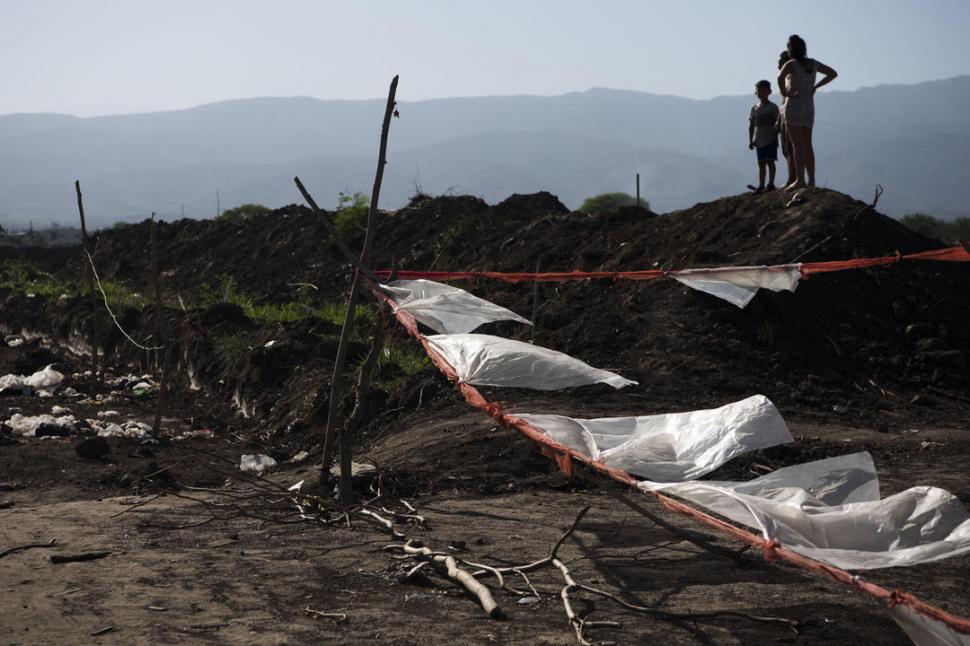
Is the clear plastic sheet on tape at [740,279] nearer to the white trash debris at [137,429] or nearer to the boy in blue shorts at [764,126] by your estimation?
the white trash debris at [137,429]

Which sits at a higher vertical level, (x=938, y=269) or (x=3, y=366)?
(x=938, y=269)

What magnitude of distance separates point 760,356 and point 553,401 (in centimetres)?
219

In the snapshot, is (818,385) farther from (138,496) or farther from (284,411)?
(138,496)

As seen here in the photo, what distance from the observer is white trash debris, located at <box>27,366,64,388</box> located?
11.6 metres

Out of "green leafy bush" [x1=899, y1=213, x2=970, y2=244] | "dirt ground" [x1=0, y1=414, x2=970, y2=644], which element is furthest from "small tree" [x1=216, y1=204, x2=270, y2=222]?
"dirt ground" [x1=0, y1=414, x2=970, y2=644]

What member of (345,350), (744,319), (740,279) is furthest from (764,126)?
(345,350)

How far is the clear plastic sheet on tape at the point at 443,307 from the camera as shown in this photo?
5680 mm

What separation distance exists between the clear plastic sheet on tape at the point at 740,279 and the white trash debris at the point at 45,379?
8.43m

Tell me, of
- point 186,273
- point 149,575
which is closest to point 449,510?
point 149,575

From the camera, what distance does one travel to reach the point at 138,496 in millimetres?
6500

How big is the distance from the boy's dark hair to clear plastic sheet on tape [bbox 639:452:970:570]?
769 cm

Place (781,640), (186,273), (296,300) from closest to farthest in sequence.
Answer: (781,640), (296,300), (186,273)

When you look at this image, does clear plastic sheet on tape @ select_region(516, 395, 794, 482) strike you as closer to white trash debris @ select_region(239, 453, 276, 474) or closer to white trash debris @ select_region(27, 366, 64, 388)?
white trash debris @ select_region(239, 453, 276, 474)

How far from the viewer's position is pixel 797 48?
10242mm
